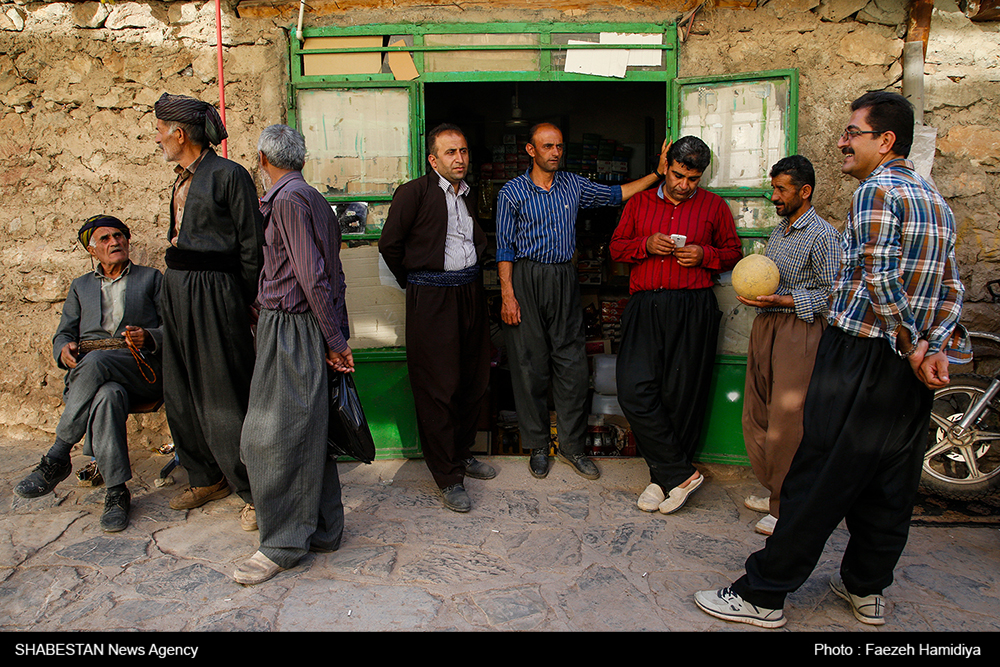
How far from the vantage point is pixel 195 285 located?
314cm

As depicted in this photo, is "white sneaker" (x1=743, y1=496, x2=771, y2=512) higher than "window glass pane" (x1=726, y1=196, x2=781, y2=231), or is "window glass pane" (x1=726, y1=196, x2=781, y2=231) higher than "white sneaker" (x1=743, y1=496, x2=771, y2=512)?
"window glass pane" (x1=726, y1=196, x2=781, y2=231)

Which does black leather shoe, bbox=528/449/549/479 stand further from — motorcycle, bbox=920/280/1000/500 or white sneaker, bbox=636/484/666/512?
motorcycle, bbox=920/280/1000/500

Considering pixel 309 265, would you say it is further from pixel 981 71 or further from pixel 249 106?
pixel 981 71

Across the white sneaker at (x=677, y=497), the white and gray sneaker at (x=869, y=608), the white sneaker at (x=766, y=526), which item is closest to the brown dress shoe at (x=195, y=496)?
the white sneaker at (x=677, y=497)

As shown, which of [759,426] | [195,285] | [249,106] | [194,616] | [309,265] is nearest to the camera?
[194,616]

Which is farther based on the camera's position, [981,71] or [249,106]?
[249,106]

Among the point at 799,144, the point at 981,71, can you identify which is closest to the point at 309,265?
the point at 799,144

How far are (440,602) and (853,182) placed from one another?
10.9 ft

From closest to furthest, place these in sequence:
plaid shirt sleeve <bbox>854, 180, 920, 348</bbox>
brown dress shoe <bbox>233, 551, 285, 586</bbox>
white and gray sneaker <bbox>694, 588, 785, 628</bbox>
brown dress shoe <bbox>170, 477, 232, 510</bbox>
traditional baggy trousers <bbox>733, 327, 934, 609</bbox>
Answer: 1. plaid shirt sleeve <bbox>854, 180, 920, 348</bbox>
2. traditional baggy trousers <bbox>733, 327, 934, 609</bbox>
3. white and gray sneaker <bbox>694, 588, 785, 628</bbox>
4. brown dress shoe <bbox>233, 551, 285, 586</bbox>
5. brown dress shoe <bbox>170, 477, 232, 510</bbox>

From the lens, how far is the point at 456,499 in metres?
3.59

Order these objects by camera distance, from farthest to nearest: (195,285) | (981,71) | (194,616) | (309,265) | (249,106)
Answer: (249,106) → (981,71) → (195,285) → (309,265) → (194,616)

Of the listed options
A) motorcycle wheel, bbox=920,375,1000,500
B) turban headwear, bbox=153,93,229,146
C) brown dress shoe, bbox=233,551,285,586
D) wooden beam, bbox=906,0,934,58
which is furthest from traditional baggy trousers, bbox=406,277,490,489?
wooden beam, bbox=906,0,934,58

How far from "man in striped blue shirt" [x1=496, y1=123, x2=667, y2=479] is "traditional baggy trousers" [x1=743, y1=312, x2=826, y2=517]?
3.28 feet

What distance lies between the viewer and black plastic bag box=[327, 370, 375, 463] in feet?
9.80
